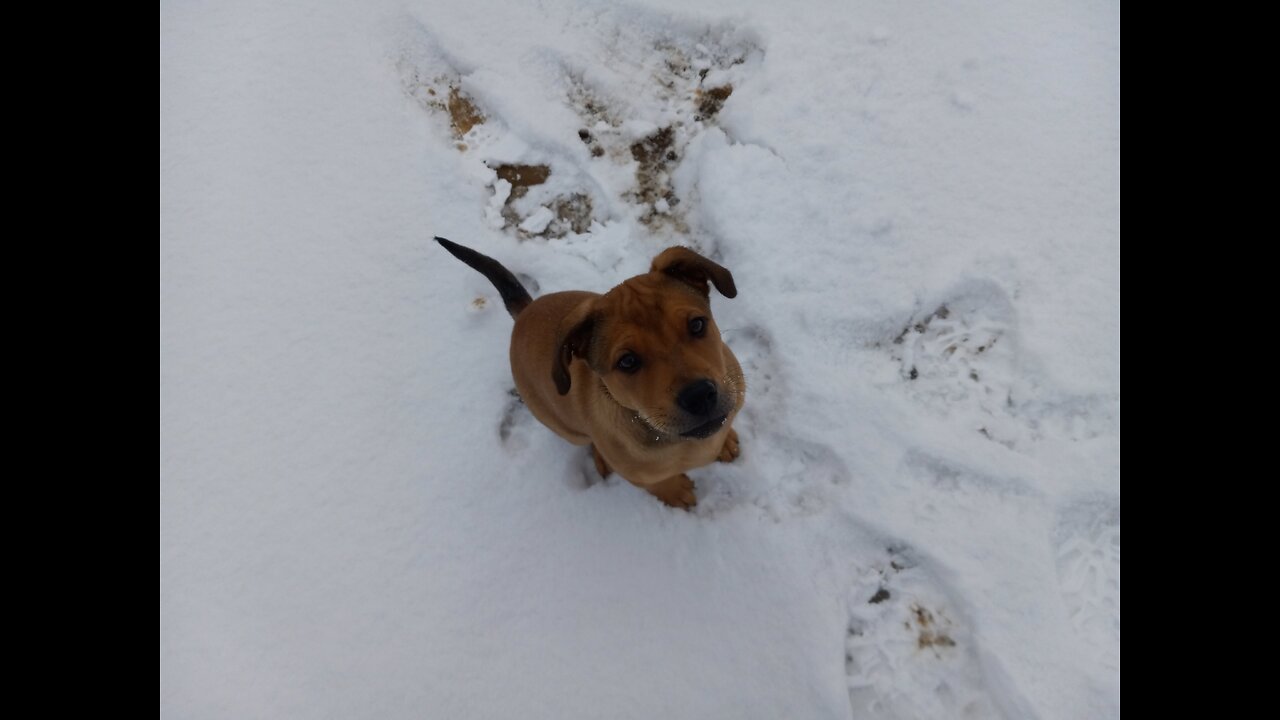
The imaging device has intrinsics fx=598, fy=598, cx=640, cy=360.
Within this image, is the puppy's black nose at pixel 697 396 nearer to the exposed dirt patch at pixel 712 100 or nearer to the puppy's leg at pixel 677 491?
the puppy's leg at pixel 677 491

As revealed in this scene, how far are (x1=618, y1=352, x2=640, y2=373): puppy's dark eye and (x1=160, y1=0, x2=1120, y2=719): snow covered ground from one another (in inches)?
51.3

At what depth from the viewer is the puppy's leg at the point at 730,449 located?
317 centimetres

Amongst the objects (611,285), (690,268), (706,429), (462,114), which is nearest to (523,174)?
(462,114)

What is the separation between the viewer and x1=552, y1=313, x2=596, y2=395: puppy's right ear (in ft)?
7.22

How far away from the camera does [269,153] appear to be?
158 inches

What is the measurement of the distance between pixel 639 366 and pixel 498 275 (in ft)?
3.93

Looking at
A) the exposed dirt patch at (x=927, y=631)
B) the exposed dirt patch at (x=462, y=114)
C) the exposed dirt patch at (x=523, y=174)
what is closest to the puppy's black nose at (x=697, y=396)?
the exposed dirt patch at (x=927, y=631)

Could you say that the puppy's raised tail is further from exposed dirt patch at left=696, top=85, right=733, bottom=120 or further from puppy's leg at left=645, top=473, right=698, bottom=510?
exposed dirt patch at left=696, top=85, right=733, bottom=120

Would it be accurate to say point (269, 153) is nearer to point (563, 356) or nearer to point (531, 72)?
point (531, 72)

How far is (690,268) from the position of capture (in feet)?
7.93

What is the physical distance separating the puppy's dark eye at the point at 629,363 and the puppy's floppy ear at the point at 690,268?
44cm

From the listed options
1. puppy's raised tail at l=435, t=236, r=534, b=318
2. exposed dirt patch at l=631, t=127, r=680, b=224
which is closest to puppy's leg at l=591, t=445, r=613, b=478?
puppy's raised tail at l=435, t=236, r=534, b=318
